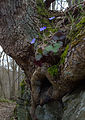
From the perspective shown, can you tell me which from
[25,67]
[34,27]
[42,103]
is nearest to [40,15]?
[34,27]

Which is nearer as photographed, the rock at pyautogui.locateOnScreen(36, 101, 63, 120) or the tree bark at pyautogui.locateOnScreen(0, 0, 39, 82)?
the rock at pyautogui.locateOnScreen(36, 101, 63, 120)

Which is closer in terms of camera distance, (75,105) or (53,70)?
(75,105)

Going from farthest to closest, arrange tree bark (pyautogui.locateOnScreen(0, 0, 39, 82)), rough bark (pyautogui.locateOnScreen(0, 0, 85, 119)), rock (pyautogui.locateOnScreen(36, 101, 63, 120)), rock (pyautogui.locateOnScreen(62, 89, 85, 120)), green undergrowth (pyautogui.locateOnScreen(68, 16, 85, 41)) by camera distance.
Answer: tree bark (pyautogui.locateOnScreen(0, 0, 39, 82))
rough bark (pyautogui.locateOnScreen(0, 0, 85, 119))
rock (pyautogui.locateOnScreen(36, 101, 63, 120))
green undergrowth (pyautogui.locateOnScreen(68, 16, 85, 41))
rock (pyautogui.locateOnScreen(62, 89, 85, 120))

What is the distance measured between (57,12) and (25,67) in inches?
58.6

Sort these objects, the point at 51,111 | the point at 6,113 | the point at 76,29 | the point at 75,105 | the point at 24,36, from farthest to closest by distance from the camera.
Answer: the point at 6,113 < the point at 24,36 < the point at 51,111 < the point at 76,29 < the point at 75,105

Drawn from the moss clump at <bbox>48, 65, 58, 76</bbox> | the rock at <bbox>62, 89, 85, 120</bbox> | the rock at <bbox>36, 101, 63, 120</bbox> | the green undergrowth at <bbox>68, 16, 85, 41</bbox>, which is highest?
the green undergrowth at <bbox>68, 16, 85, 41</bbox>

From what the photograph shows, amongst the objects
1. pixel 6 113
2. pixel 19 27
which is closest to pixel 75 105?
pixel 19 27

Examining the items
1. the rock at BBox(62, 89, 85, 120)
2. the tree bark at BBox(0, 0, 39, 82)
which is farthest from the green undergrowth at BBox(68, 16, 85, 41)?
the tree bark at BBox(0, 0, 39, 82)

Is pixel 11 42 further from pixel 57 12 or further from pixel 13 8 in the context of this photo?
pixel 57 12

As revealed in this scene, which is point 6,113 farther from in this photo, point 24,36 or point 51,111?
point 24,36

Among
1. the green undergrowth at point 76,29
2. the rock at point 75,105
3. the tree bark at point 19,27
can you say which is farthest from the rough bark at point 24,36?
the green undergrowth at point 76,29

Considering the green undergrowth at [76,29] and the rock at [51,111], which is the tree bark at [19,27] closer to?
the rock at [51,111]

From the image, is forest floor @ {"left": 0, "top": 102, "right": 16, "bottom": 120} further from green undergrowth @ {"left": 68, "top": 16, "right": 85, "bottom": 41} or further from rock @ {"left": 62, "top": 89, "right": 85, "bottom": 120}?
green undergrowth @ {"left": 68, "top": 16, "right": 85, "bottom": 41}

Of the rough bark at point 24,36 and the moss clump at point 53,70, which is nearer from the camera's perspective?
the moss clump at point 53,70
